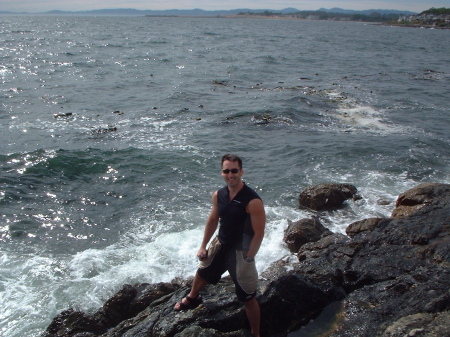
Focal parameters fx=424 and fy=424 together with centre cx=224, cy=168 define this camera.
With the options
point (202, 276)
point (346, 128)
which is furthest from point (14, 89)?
point (202, 276)

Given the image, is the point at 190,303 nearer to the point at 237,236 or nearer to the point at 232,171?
the point at 237,236

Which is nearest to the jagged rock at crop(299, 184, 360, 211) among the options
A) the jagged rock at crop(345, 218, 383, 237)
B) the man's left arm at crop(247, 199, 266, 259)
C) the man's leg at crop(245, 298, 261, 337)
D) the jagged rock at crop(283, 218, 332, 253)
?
the jagged rock at crop(283, 218, 332, 253)

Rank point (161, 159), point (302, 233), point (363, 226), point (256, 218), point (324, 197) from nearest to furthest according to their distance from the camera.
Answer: point (256, 218), point (363, 226), point (302, 233), point (324, 197), point (161, 159)

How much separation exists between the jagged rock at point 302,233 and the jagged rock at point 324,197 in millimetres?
2042

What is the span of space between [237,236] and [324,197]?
26.9ft

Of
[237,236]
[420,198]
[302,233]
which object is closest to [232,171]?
[237,236]

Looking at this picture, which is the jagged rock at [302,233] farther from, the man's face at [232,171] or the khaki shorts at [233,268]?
the man's face at [232,171]

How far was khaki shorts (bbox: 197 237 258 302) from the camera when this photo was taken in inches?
237

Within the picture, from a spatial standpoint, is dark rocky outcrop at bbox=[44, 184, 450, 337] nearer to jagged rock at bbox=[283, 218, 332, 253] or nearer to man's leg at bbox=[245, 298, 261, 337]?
man's leg at bbox=[245, 298, 261, 337]

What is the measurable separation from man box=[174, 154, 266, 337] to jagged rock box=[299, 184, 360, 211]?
7882mm

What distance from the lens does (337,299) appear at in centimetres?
725

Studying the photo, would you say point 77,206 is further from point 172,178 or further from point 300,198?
point 300,198

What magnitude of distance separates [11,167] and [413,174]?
1579 cm

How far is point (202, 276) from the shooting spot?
257 inches
